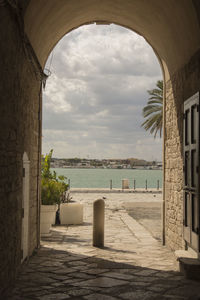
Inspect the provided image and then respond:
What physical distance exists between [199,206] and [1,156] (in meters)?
3.19

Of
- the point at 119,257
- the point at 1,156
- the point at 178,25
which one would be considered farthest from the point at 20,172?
the point at 178,25

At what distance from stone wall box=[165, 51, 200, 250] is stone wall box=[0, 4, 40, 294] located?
9.52 feet

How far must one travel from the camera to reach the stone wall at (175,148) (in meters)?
7.16

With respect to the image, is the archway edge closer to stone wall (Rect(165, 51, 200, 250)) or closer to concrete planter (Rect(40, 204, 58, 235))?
stone wall (Rect(165, 51, 200, 250))

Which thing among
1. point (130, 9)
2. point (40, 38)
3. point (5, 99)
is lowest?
point (5, 99)

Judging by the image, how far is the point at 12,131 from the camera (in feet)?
17.3

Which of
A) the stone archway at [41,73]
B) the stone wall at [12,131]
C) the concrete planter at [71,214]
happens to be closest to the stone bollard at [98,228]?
the stone archway at [41,73]

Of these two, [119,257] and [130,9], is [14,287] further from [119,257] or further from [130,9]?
[130,9]

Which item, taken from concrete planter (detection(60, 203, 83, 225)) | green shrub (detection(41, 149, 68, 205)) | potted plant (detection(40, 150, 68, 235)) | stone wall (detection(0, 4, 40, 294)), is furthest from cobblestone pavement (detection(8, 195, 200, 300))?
concrete planter (detection(60, 203, 83, 225))

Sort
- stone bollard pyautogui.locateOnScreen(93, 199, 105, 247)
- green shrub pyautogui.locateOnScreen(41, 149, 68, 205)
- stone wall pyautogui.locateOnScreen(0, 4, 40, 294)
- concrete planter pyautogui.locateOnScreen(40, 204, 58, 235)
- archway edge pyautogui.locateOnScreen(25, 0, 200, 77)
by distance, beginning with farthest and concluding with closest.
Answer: green shrub pyautogui.locateOnScreen(41, 149, 68, 205) → concrete planter pyautogui.locateOnScreen(40, 204, 58, 235) → stone bollard pyautogui.locateOnScreen(93, 199, 105, 247) → archway edge pyautogui.locateOnScreen(25, 0, 200, 77) → stone wall pyautogui.locateOnScreen(0, 4, 40, 294)

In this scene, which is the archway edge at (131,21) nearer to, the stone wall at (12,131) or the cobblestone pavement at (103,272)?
the stone wall at (12,131)

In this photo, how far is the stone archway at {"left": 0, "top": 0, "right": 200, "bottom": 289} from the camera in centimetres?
498

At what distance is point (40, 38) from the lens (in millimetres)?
7312

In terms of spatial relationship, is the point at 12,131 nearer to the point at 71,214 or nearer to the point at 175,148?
the point at 175,148
